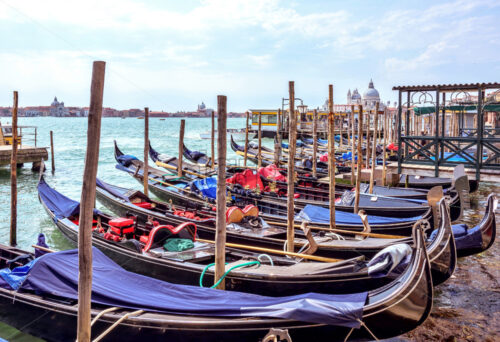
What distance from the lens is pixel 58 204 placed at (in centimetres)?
881

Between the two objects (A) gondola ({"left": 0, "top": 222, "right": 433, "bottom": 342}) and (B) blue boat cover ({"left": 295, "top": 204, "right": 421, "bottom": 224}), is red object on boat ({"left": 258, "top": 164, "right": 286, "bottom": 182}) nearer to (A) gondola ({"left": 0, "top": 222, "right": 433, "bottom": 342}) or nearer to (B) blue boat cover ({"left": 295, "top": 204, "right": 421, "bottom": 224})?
(B) blue boat cover ({"left": 295, "top": 204, "right": 421, "bottom": 224})

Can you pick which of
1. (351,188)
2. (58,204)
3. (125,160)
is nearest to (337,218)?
(351,188)

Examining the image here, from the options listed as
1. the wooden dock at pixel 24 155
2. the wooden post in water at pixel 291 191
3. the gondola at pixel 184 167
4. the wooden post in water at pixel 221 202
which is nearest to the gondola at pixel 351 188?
the gondola at pixel 184 167

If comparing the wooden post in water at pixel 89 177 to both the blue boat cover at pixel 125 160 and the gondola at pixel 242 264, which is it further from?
the blue boat cover at pixel 125 160

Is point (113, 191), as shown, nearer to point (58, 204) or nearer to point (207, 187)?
point (58, 204)

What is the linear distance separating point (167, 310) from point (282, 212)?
6087mm

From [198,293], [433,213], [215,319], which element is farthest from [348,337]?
[433,213]

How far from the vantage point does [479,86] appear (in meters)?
8.83

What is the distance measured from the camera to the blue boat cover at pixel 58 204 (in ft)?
27.7

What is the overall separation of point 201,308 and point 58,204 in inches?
231

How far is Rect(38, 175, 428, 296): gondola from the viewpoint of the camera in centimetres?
485

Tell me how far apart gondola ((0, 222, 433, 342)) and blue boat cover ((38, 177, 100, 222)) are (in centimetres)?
340

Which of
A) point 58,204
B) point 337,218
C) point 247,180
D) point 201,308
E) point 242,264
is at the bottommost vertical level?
point 201,308

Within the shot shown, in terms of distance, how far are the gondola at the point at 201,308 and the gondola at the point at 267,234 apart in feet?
4.25
